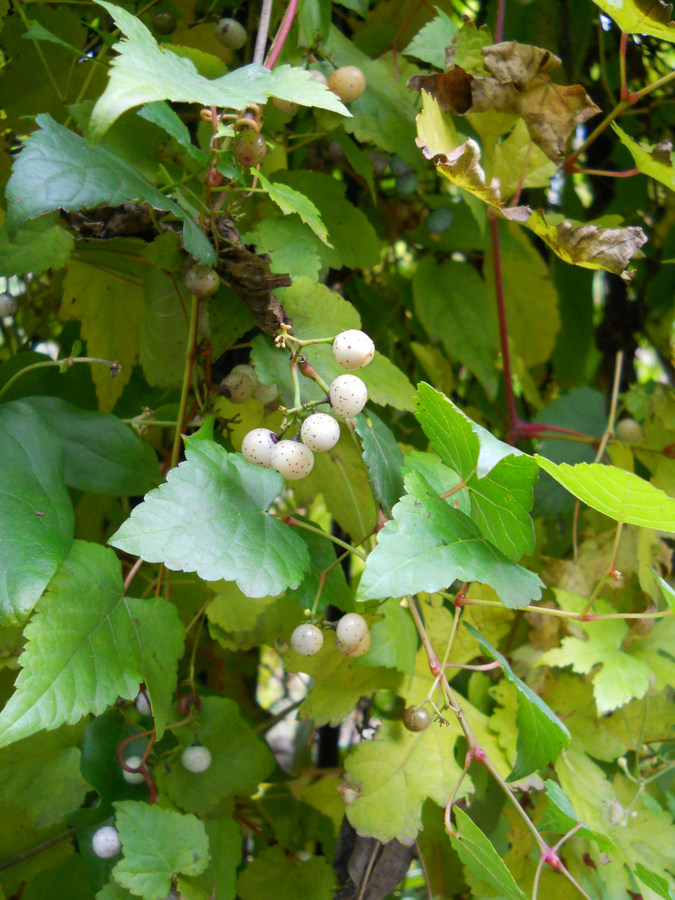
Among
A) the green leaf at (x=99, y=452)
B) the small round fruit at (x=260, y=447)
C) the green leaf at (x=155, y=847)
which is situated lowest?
the green leaf at (x=155, y=847)

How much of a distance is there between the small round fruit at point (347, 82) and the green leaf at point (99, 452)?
1.23ft

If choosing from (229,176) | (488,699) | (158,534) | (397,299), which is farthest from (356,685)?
(397,299)

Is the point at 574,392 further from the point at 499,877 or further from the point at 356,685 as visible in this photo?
the point at 499,877

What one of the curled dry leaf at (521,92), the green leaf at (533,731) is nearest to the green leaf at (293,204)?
the curled dry leaf at (521,92)

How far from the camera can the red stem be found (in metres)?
0.64

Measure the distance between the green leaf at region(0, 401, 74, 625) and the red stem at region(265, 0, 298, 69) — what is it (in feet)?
1.18

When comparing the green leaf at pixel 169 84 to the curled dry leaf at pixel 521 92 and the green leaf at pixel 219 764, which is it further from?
the green leaf at pixel 219 764

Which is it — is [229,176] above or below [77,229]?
above

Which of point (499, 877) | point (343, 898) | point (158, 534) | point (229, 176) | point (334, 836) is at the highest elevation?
point (229, 176)

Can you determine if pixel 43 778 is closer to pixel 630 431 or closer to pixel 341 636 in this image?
pixel 341 636

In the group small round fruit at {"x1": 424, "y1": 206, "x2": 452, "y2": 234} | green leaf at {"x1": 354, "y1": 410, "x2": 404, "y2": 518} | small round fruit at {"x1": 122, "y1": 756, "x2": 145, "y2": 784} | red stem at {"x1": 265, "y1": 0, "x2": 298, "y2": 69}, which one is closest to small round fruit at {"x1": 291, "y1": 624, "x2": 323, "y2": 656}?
green leaf at {"x1": 354, "y1": 410, "x2": 404, "y2": 518}

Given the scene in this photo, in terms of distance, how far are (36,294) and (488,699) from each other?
77cm

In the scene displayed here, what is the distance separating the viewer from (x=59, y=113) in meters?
0.82

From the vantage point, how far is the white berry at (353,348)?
0.54 meters
